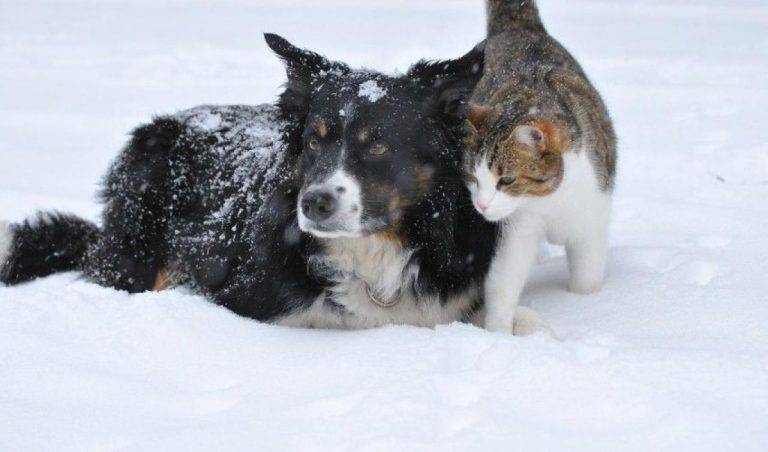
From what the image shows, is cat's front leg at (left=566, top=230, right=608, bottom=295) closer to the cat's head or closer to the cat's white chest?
the cat's white chest

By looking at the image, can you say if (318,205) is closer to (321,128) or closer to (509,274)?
(321,128)

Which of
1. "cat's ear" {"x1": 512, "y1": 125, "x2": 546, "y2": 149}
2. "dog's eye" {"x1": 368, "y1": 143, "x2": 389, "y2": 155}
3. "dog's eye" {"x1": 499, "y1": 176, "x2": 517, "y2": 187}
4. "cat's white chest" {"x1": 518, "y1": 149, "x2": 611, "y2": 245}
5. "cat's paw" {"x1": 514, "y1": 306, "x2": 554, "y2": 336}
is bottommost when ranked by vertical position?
"cat's paw" {"x1": 514, "y1": 306, "x2": 554, "y2": 336}

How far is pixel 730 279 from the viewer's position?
12.8 ft

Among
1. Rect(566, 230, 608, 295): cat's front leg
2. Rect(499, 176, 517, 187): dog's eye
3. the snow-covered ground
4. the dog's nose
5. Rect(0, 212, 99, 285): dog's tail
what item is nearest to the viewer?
the snow-covered ground

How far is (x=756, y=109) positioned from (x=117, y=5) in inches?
540

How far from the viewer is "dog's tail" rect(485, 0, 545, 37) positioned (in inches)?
207

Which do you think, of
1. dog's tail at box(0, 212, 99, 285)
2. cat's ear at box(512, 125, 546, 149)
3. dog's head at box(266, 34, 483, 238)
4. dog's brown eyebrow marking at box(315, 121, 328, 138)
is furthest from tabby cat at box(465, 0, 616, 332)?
dog's tail at box(0, 212, 99, 285)

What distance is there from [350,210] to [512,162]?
72 centimetres

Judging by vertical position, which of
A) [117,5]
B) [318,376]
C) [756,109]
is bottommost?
[318,376]

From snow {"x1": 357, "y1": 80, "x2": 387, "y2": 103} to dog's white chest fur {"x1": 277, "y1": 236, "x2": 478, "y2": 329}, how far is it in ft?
2.13

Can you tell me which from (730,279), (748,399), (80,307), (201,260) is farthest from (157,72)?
(748,399)

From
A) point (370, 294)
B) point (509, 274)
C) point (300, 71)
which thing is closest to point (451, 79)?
point (300, 71)

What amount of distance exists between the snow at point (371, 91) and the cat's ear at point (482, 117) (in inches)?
16.1

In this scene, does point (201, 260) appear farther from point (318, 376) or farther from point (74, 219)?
point (318, 376)
